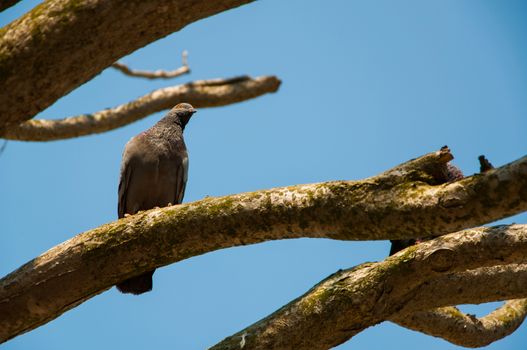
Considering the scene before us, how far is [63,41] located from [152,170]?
3962mm

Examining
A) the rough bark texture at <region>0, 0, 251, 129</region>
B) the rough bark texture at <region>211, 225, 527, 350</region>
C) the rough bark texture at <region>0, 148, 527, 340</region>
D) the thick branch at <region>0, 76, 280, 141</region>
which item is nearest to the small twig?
the rough bark texture at <region>0, 148, 527, 340</region>

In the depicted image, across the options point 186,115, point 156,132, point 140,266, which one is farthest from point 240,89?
point 140,266

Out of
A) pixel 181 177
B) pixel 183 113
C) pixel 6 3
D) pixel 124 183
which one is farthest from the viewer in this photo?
pixel 183 113

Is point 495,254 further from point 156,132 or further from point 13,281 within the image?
point 156,132

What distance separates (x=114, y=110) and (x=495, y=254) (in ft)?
22.4

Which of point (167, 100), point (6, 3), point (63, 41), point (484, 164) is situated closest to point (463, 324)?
point (484, 164)

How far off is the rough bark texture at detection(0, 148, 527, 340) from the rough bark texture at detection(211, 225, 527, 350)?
48 cm

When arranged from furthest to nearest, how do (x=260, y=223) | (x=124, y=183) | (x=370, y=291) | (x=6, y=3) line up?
1. (x=124, y=183)
2. (x=370, y=291)
3. (x=260, y=223)
4. (x=6, y=3)

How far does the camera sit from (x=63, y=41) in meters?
3.23

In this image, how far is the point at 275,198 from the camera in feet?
12.4

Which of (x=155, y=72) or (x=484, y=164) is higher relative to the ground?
(x=155, y=72)

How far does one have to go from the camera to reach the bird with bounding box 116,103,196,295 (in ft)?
23.5

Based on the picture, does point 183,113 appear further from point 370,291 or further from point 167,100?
point 370,291

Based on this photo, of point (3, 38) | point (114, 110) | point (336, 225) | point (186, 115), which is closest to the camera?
point (3, 38)
